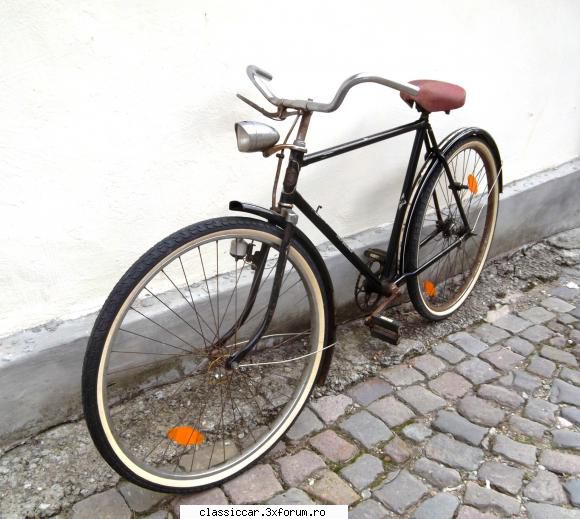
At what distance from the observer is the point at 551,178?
13.3 ft

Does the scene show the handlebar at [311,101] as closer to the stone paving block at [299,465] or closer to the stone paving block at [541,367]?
the stone paving block at [299,465]

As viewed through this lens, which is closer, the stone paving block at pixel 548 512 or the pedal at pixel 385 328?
the stone paving block at pixel 548 512

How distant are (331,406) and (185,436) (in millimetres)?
694

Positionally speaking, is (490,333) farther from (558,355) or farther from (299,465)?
(299,465)

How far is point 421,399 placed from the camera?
2.62 metres

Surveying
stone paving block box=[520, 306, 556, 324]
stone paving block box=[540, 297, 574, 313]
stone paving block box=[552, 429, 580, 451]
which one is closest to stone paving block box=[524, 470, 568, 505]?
stone paving block box=[552, 429, 580, 451]

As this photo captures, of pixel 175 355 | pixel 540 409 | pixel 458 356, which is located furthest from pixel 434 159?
pixel 175 355

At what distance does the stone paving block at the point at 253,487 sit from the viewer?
6.84ft

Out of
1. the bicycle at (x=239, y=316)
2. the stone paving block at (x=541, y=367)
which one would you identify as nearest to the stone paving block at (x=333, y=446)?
the bicycle at (x=239, y=316)

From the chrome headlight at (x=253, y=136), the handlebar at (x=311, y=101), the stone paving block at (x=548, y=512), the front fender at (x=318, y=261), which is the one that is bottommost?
the stone paving block at (x=548, y=512)

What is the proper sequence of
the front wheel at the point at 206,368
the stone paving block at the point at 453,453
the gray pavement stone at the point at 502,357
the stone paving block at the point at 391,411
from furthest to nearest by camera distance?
1. the gray pavement stone at the point at 502,357
2. the stone paving block at the point at 391,411
3. the stone paving block at the point at 453,453
4. the front wheel at the point at 206,368

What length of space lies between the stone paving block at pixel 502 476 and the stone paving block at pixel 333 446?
1.77 ft

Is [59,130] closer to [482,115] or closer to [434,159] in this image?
[434,159]

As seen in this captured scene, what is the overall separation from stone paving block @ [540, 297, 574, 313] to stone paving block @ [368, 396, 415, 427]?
145 centimetres
